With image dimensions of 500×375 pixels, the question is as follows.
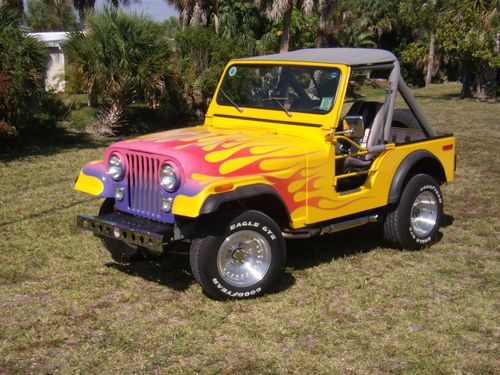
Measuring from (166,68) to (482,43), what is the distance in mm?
12200

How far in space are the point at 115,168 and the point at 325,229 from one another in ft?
6.20

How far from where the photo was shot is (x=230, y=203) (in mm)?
5328

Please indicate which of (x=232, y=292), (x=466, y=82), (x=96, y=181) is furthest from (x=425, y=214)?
(x=466, y=82)

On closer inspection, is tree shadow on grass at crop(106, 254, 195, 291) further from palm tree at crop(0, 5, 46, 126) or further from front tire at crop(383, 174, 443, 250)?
palm tree at crop(0, 5, 46, 126)

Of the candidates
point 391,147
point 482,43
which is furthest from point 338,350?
point 482,43

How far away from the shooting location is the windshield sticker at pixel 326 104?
5971 mm

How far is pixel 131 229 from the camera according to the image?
517 centimetres

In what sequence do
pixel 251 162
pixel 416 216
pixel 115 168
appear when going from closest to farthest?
pixel 251 162, pixel 115 168, pixel 416 216

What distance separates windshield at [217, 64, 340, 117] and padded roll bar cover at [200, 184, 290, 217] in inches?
44.6

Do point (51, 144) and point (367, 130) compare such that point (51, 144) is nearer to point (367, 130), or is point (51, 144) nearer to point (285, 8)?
point (367, 130)

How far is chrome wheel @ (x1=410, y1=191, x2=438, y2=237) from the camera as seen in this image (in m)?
6.80

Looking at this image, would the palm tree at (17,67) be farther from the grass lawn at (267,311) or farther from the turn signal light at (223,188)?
the turn signal light at (223,188)

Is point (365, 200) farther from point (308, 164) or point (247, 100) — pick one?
point (247, 100)

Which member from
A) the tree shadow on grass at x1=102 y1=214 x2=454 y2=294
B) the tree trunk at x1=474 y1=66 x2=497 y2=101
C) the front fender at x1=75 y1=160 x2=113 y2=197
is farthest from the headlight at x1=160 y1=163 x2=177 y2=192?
the tree trunk at x1=474 y1=66 x2=497 y2=101
